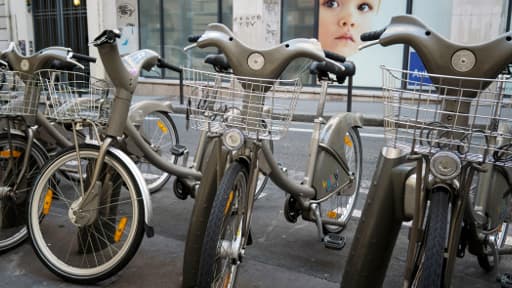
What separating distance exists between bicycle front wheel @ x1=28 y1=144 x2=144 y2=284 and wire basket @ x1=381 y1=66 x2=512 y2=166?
60.9 inches

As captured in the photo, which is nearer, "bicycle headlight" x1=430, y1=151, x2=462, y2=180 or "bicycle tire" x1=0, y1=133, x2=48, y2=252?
"bicycle headlight" x1=430, y1=151, x2=462, y2=180

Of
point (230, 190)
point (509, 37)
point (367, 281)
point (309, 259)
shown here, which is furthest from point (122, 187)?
point (509, 37)

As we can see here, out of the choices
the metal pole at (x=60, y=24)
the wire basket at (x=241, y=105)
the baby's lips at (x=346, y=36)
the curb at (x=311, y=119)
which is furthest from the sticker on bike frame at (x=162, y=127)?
the metal pole at (x=60, y=24)

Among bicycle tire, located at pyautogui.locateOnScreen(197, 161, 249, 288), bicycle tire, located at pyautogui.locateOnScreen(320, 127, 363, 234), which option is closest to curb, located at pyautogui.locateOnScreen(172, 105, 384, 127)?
bicycle tire, located at pyautogui.locateOnScreen(320, 127, 363, 234)

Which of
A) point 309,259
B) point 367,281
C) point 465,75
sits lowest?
point 309,259

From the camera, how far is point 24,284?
2.98 meters

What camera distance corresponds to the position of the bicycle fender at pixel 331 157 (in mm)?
3473

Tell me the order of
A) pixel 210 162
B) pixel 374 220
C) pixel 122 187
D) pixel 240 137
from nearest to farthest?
1. pixel 374 220
2. pixel 240 137
3. pixel 210 162
4. pixel 122 187

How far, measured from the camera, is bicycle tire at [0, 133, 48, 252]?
340 centimetres

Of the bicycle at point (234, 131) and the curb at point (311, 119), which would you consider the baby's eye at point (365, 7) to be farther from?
the bicycle at point (234, 131)

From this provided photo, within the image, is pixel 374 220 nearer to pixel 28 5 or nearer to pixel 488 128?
pixel 488 128

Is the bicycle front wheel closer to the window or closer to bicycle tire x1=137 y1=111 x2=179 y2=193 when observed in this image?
bicycle tire x1=137 y1=111 x2=179 y2=193

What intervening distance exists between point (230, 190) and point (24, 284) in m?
1.54

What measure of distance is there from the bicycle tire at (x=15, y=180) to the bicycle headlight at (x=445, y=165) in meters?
2.63
